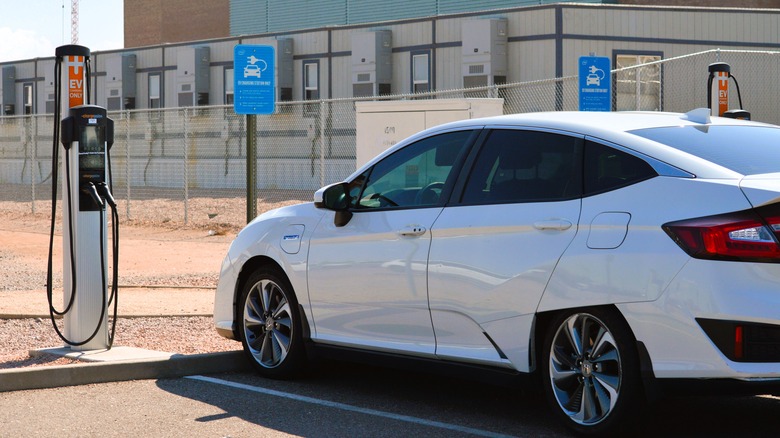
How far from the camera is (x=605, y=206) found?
577cm

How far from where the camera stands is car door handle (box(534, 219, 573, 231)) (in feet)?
19.3

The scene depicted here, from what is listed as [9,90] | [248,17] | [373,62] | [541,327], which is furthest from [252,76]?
[248,17]

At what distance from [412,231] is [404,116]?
33.1 ft

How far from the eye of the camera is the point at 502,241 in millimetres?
6199

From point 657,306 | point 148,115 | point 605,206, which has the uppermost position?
point 148,115

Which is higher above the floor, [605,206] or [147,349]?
[605,206]

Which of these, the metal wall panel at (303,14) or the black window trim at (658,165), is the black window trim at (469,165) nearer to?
the black window trim at (658,165)

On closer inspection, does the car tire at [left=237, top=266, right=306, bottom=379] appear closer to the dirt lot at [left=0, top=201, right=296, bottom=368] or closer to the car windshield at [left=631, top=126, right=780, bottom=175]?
the dirt lot at [left=0, top=201, right=296, bottom=368]

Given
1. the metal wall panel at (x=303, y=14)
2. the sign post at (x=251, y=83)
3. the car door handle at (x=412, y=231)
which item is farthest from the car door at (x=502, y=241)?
the metal wall panel at (x=303, y=14)

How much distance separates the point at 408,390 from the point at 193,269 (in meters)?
8.97

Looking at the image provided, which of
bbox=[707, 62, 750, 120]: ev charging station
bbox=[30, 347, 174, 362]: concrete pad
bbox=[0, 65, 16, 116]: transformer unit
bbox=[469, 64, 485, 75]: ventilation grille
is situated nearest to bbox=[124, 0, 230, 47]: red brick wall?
bbox=[0, 65, 16, 116]: transformer unit

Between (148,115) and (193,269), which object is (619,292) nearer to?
(193,269)

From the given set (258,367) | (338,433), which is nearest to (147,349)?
(258,367)

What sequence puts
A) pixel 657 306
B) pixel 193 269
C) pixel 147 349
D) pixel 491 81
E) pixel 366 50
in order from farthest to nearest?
pixel 366 50 → pixel 491 81 → pixel 193 269 → pixel 147 349 → pixel 657 306
